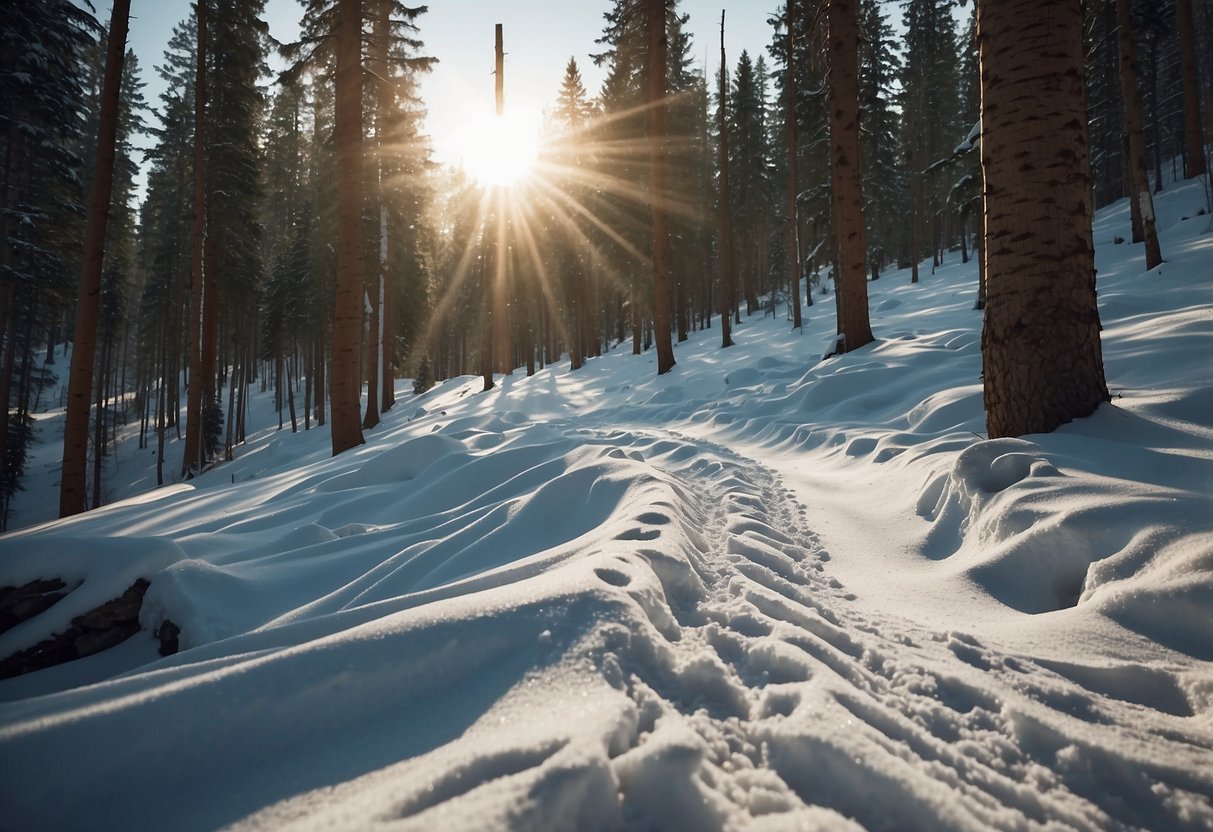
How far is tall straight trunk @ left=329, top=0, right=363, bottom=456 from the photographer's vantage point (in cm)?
775

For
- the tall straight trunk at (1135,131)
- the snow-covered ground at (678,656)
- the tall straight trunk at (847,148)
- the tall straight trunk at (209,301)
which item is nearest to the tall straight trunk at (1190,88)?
the tall straight trunk at (1135,131)

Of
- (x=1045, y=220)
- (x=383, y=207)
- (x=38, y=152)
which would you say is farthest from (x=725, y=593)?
(x=38, y=152)

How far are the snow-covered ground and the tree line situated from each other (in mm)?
1332

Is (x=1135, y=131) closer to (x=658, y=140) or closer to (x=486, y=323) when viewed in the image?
(x=658, y=140)

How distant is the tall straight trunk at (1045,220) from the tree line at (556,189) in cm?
1

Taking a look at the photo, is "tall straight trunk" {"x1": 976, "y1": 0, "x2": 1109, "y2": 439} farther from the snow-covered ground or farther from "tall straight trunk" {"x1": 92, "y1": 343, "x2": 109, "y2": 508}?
"tall straight trunk" {"x1": 92, "y1": 343, "x2": 109, "y2": 508}

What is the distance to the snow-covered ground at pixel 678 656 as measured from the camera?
102 cm

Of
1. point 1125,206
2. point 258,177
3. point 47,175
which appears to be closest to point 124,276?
point 47,175

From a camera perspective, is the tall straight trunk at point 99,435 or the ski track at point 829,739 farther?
the tall straight trunk at point 99,435

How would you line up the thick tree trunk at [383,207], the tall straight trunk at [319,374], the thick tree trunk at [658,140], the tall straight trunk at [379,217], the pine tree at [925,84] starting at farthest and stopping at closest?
the pine tree at [925,84], the tall straight trunk at [319,374], the tall straight trunk at [379,217], the thick tree trunk at [383,207], the thick tree trunk at [658,140]

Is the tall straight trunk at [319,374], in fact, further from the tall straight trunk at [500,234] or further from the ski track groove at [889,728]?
the ski track groove at [889,728]

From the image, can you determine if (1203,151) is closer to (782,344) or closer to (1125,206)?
(1125,206)

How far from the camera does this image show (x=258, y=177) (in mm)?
15211

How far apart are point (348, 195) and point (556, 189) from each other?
663 inches
